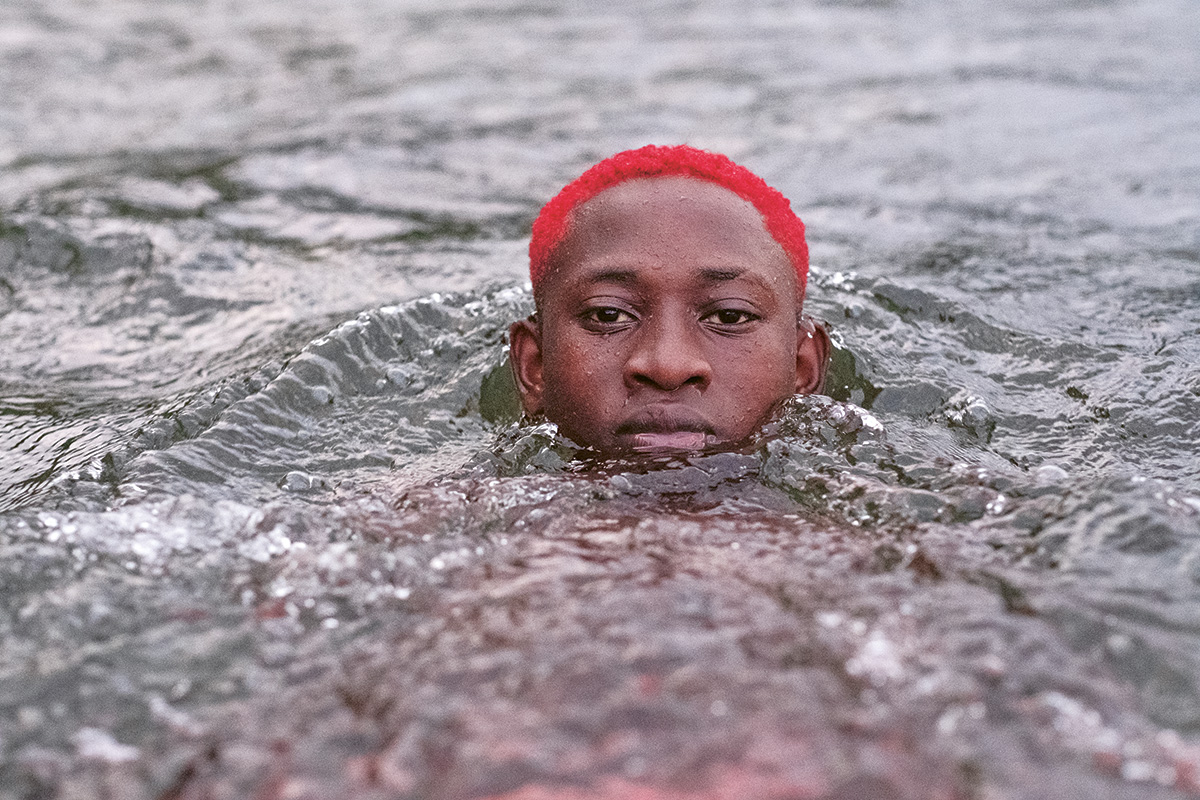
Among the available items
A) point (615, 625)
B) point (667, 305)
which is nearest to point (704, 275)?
point (667, 305)

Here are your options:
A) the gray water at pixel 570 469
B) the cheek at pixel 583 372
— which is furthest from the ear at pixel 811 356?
the cheek at pixel 583 372

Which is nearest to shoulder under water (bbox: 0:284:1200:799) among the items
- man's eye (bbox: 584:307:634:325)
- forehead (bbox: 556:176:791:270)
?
man's eye (bbox: 584:307:634:325)

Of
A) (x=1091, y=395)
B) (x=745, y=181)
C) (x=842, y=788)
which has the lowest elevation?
(x=1091, y=395)

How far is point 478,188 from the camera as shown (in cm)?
657

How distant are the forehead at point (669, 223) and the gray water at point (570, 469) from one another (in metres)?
0.53

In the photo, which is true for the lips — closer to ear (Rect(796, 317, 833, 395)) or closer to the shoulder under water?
the shoulder under water

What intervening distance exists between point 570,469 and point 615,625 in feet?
3.70

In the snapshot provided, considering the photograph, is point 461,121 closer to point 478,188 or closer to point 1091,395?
point 478,188

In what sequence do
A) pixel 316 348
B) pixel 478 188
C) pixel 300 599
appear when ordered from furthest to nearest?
pixel 478 188
pixel 316 348
pixel 300 599

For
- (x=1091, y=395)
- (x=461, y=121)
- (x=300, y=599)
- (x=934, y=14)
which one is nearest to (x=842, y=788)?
(x=300, y=599)

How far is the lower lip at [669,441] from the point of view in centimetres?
311

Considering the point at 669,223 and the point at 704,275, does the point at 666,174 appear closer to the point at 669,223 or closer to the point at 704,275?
the point at 669,223

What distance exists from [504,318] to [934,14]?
718cm

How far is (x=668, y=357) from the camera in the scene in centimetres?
308
